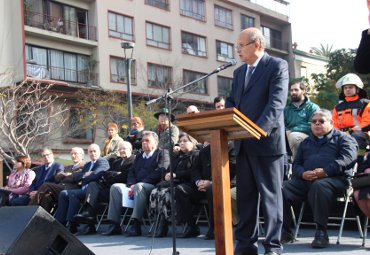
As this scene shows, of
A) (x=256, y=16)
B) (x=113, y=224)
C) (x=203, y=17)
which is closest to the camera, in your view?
(x=113, y=224)

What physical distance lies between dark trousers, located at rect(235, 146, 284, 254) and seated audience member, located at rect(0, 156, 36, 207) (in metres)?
5.83

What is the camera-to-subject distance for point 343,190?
221 inches

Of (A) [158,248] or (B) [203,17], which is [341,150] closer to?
(A) [158,248]

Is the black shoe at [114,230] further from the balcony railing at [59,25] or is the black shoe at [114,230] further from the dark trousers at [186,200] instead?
the balcony railing at [59,25]

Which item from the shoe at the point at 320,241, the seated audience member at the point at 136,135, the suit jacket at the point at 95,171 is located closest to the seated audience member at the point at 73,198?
the suit jacket at the point at 95,171

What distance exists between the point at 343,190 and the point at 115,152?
4.73 meters

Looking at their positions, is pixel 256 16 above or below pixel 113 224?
above

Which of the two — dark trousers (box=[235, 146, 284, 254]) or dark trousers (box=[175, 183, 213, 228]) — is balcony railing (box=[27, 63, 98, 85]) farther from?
dark trousers (box=[235, 146, 284, 254])

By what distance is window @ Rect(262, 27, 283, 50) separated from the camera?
3918cm

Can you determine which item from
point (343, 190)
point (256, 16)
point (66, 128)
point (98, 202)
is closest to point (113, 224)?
point (98, 202)

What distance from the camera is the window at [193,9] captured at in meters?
32.9

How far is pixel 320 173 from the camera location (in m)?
5.62

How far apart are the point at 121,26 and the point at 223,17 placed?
9280 millimetres

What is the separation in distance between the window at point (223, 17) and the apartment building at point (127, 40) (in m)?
0.07
